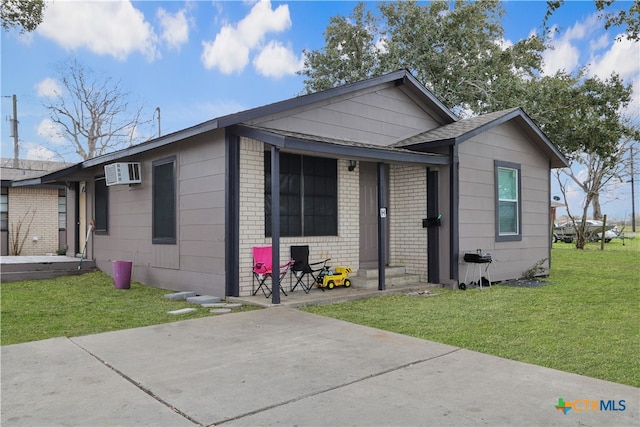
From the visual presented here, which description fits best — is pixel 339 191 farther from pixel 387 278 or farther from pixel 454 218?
pixel 454 218

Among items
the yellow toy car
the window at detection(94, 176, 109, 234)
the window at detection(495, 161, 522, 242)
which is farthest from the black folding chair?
the window at detection(94, 176, 109, 234)

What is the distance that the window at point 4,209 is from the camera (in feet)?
49.3

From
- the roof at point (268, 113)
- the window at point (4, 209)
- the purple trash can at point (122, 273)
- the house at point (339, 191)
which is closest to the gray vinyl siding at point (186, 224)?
the house at point (339, 191)

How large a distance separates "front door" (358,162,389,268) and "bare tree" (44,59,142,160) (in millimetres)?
24718

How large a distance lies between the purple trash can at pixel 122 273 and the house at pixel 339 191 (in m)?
0.51

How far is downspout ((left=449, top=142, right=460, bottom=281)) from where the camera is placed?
896 centimetres

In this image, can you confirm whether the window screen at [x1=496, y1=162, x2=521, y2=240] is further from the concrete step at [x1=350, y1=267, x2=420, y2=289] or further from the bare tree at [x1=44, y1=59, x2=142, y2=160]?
the bare tree at [x1=44, y1=59, x2=142, y2=160]

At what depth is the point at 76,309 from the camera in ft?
22.8

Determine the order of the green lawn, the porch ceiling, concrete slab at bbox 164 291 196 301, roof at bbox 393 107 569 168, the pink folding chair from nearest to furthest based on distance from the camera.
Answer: the green lawn < the porch ceiling < the pink folding chair < concrete slab at bbox 164 291 196 301 < roof at bbox 393 107 569 168

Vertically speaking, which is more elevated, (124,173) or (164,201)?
(124,173)

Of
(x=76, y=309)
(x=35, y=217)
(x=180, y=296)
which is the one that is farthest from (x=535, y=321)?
(x=35, y=217)

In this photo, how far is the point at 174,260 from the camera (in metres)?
8.87

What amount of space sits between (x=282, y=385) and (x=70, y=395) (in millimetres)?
1520

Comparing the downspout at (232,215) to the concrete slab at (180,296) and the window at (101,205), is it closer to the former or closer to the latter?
the concrete slab at (180,296)
